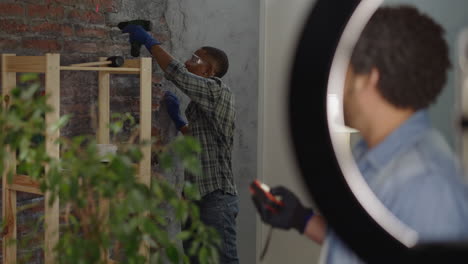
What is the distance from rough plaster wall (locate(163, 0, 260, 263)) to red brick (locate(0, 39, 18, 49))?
840 millimetres

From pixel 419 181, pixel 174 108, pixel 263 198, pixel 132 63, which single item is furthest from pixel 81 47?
pixel 419 181

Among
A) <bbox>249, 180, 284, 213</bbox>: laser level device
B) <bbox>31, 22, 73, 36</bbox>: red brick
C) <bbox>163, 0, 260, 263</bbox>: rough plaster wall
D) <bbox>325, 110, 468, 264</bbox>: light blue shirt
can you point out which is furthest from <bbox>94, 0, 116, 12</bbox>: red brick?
<bbox>325, 110, 468, 264</bbox>: light blue shirt

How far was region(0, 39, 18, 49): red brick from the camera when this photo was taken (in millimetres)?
2500

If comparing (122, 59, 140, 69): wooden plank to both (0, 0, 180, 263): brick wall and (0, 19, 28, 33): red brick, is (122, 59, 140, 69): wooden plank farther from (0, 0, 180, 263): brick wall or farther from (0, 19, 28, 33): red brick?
(0, 19, 28, 33): red brick

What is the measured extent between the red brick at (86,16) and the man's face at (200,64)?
46 centimetres

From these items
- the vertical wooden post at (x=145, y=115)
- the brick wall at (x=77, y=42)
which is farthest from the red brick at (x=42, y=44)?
the vertical wooden post at (x=145, y=115)

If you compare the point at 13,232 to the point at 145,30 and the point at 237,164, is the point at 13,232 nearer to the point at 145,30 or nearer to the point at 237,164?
the point at 145,30

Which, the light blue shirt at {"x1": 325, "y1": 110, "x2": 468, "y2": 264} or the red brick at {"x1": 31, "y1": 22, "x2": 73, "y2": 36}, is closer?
the light blue shirt at {"x1": 325, "y1": 110, "x2": 468, "y2": 264}

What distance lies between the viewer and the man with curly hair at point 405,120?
3.91 ft

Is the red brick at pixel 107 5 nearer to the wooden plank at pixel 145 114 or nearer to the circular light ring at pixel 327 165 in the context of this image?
the wooden plank at pixel 145 114

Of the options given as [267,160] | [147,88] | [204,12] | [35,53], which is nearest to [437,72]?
[147,88]

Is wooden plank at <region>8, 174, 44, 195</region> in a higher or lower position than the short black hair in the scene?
lower

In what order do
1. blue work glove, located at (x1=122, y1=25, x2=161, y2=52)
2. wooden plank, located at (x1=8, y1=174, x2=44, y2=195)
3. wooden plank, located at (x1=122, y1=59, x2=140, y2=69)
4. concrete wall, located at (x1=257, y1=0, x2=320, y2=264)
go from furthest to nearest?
concrete wall, located at (x1=257, y1=0, x2=320, y2=264)
blue work glove, located at (x1=122, y1=25, x2=161, y2=52)
wooden plank, located at (x1=122, y1=59, x2=140, y2=69)
wooden plank, located at (x1=8, y1=174, x2=44, y2=195)

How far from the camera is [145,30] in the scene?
9.46 ft
